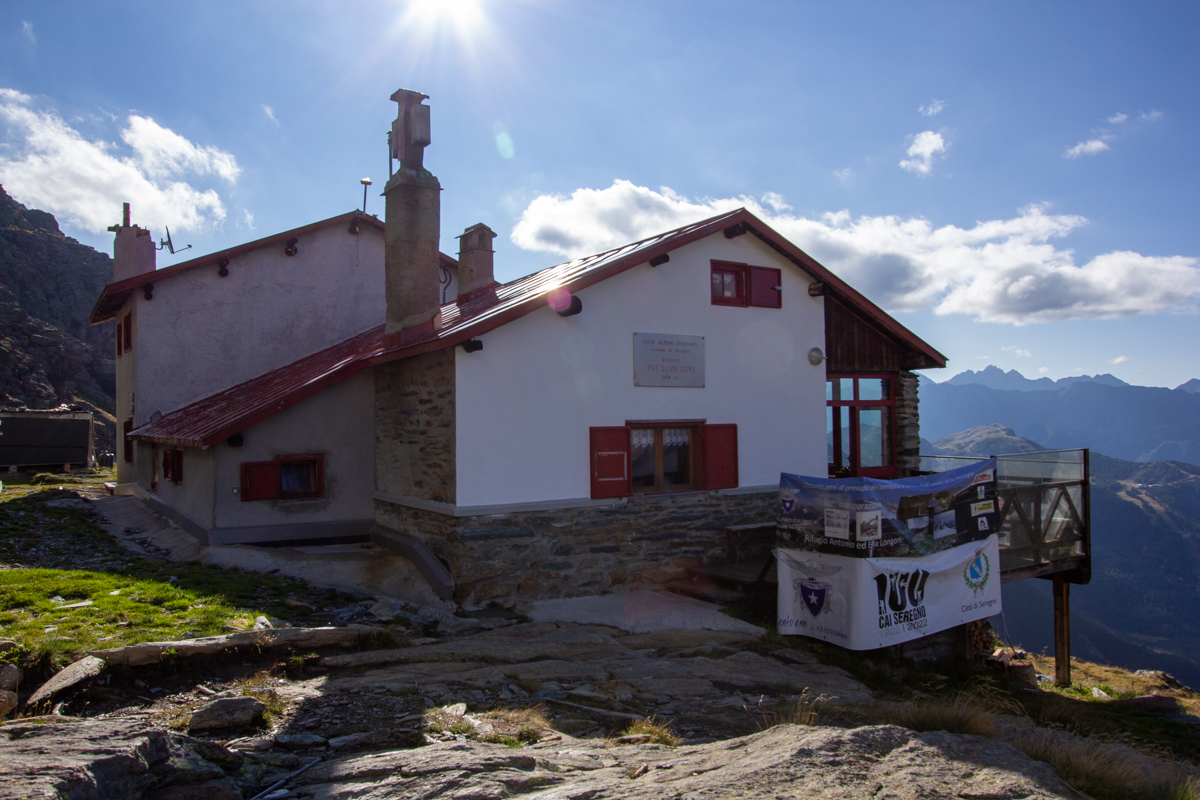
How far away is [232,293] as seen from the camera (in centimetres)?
1627

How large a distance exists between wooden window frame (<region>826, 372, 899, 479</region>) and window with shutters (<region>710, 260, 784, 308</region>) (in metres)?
2.49

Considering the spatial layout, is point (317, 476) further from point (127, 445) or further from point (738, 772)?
point (738, 772)

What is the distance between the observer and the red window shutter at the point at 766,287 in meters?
12.1

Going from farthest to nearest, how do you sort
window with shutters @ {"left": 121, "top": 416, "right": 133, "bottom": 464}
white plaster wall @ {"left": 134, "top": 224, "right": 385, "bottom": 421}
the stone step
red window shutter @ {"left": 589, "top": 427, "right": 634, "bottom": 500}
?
window with shutters @ {"left": 121, "top": 416, "right": 133, "bottom": 464} → white plaster wall @ {"left": 134, "top": 224, "right": 385, "bottom": 421} → red window shutter @ {"left": 589, "top": 427, "right": 634, "bottom": 500} → the stone step

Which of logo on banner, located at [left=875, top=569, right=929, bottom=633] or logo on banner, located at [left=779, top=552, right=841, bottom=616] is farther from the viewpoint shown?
logo on banner, located at [left=779, top=552, right=841, bottom=616]

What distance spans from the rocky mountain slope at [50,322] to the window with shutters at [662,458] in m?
44.3

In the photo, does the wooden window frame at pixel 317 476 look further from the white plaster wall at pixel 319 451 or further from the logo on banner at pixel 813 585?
the logo on banner at pixel 813 585

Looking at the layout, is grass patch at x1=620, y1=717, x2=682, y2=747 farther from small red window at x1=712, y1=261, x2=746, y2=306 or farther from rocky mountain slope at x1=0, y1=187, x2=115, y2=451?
rocky mountain slope at x1=0, y1=187, x2=115, y2=451

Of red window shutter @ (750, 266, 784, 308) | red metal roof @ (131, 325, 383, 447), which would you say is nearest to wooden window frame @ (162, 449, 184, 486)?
red metal roof @ (131, 325, 383, 447)

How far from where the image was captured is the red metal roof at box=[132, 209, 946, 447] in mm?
9820

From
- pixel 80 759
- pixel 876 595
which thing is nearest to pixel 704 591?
pixel 876 595

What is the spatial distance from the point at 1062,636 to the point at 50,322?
87760 millimetres

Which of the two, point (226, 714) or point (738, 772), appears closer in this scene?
point (738, 772)

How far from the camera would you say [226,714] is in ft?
14.9
